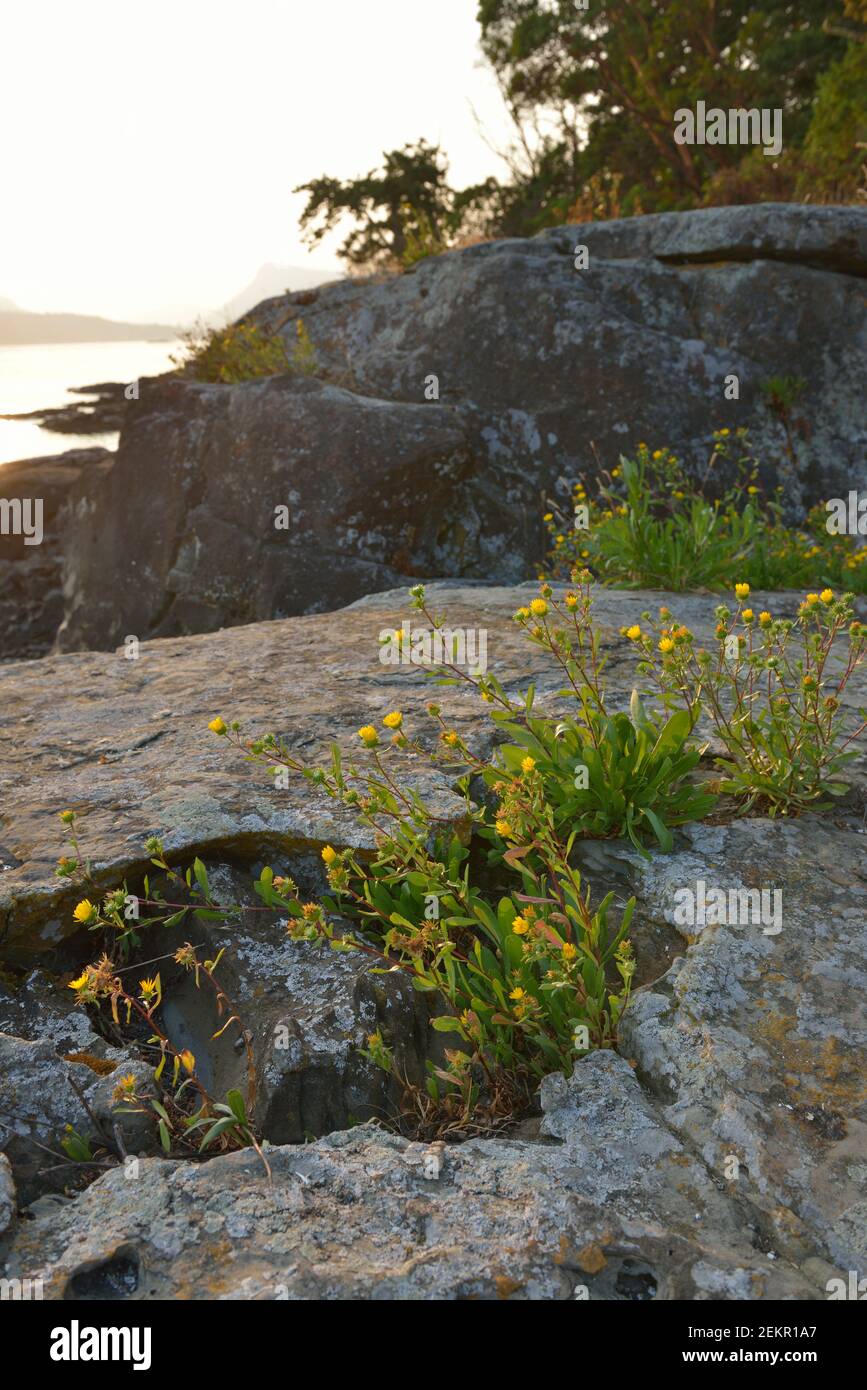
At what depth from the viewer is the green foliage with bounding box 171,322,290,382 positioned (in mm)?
9430

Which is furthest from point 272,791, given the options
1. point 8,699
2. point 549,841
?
point 8,699

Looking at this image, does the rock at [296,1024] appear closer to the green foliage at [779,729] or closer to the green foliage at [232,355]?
the green foliage at [779,729]

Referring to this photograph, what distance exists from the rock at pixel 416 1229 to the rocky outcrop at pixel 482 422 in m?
6.09

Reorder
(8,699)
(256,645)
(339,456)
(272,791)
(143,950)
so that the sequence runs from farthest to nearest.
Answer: (339,456) < (256,645) < (8,699) < (272,791) < (143,950)

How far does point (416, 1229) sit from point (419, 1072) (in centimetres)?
65

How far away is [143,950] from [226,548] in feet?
19.3

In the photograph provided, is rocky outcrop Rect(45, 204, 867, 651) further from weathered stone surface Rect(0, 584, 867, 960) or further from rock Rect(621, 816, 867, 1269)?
rock Rect(621, 816, 867, 1269)

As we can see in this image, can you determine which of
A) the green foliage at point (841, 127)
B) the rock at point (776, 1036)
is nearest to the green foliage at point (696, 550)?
the rock at point (776, 1036)

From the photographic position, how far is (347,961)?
2.80 metres

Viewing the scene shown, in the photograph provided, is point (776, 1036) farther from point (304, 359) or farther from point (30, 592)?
point (30, 592)

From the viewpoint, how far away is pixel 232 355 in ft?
32.4

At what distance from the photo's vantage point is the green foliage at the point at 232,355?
371 inches
